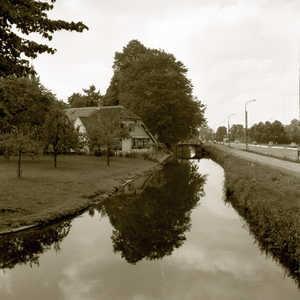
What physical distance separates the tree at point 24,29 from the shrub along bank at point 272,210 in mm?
10219

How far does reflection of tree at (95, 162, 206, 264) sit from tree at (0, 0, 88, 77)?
7.67 metres

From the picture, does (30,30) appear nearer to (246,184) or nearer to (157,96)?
(246,184)

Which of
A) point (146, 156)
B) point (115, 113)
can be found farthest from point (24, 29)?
point (115, 113)

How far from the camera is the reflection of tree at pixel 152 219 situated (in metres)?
11.2

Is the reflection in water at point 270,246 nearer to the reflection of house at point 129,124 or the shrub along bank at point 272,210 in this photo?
the shrub along bank at point 272,210

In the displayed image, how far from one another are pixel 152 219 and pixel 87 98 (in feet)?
229

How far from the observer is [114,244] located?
37.8 ft

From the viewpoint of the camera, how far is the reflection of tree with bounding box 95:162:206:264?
11.2 metres

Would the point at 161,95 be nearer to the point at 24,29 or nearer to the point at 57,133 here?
the point at 57,133

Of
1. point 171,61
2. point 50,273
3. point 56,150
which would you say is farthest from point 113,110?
point 50,273

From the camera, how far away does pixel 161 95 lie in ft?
161

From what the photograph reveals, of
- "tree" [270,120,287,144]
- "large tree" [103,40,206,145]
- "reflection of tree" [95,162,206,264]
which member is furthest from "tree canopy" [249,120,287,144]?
"reflection of tree" [95,162,206,264]

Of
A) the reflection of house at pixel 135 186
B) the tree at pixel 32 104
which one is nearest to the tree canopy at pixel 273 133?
the tree at pixel 32 104

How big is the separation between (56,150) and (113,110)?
915 inches
